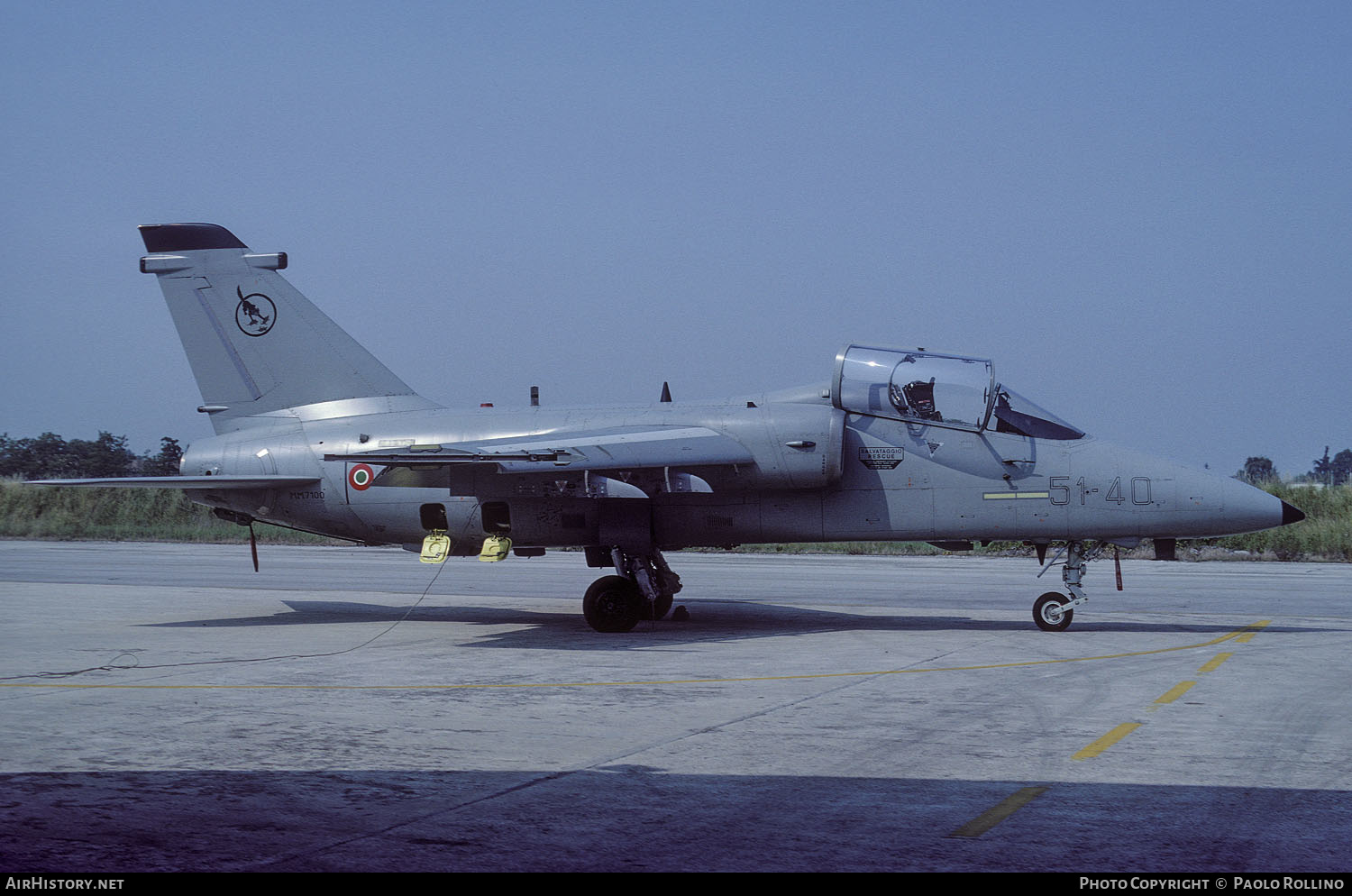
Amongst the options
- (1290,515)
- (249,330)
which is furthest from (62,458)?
(1290,515)

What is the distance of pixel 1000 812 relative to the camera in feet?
19.4

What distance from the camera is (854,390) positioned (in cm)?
1426

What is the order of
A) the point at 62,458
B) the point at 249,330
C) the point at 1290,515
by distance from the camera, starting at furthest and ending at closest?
the point at 62,458 → the point at 249,330 → the point at 1290,515

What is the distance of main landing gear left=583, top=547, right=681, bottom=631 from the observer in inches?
579

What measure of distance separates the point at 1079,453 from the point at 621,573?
5.72m

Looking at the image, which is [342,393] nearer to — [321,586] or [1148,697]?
[321,586]

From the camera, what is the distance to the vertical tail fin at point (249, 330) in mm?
16578

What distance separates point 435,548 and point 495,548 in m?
0.80

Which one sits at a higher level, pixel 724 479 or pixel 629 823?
pixel 724 479

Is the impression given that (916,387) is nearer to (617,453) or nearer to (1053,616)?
(1053,616)

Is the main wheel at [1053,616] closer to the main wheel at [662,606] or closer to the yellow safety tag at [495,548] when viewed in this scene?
the main wheel at [662,606]

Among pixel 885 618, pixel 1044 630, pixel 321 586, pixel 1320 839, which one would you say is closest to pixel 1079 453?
pixel 1044 630

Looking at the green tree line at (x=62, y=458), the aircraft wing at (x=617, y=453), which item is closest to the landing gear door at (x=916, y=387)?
the aircraft wing at (x=617, y=453)

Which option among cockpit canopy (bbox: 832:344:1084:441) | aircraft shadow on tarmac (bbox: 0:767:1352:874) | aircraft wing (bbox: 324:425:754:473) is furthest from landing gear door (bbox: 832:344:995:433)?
aircraft shadow on tarmac (bbox: 0:767:1352:874)
